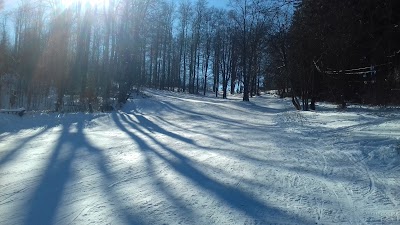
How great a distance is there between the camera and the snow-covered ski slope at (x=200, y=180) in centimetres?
462

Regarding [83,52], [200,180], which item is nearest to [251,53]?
[83,52]

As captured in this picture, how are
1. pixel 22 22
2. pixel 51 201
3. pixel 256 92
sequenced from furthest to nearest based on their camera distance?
pixel 256 92 < pixel 22 22 < pixel 51 201

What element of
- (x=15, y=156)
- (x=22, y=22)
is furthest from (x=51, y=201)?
(x=22, y=22)

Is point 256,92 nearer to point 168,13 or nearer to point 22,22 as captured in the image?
point 168,13

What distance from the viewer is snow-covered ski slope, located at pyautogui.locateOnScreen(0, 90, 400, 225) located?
4.62 metres

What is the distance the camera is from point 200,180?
20.7 feet

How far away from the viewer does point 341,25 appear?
390 inches

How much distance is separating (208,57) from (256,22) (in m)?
18.7

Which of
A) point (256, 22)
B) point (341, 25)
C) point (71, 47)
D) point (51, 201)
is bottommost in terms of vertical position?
point (51, 201)

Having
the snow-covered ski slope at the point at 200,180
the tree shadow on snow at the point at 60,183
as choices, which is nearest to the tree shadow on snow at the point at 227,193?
the snow-covered ski slope at the point at 200,180

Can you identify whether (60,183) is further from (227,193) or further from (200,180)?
(227,193)

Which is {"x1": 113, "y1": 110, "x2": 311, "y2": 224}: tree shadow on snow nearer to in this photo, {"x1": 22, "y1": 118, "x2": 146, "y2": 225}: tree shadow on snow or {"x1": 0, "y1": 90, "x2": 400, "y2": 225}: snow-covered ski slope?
{"x1": 0, "y1": 90, "x2": 400, "y2": 225}: snow-covered ski slope

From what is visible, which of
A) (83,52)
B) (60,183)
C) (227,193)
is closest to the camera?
(227,193)

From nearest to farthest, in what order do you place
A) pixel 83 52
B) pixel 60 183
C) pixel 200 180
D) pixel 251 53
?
pixel 60 183 → pixel 200 180 → pixel 83 52 → pixel 251 53
